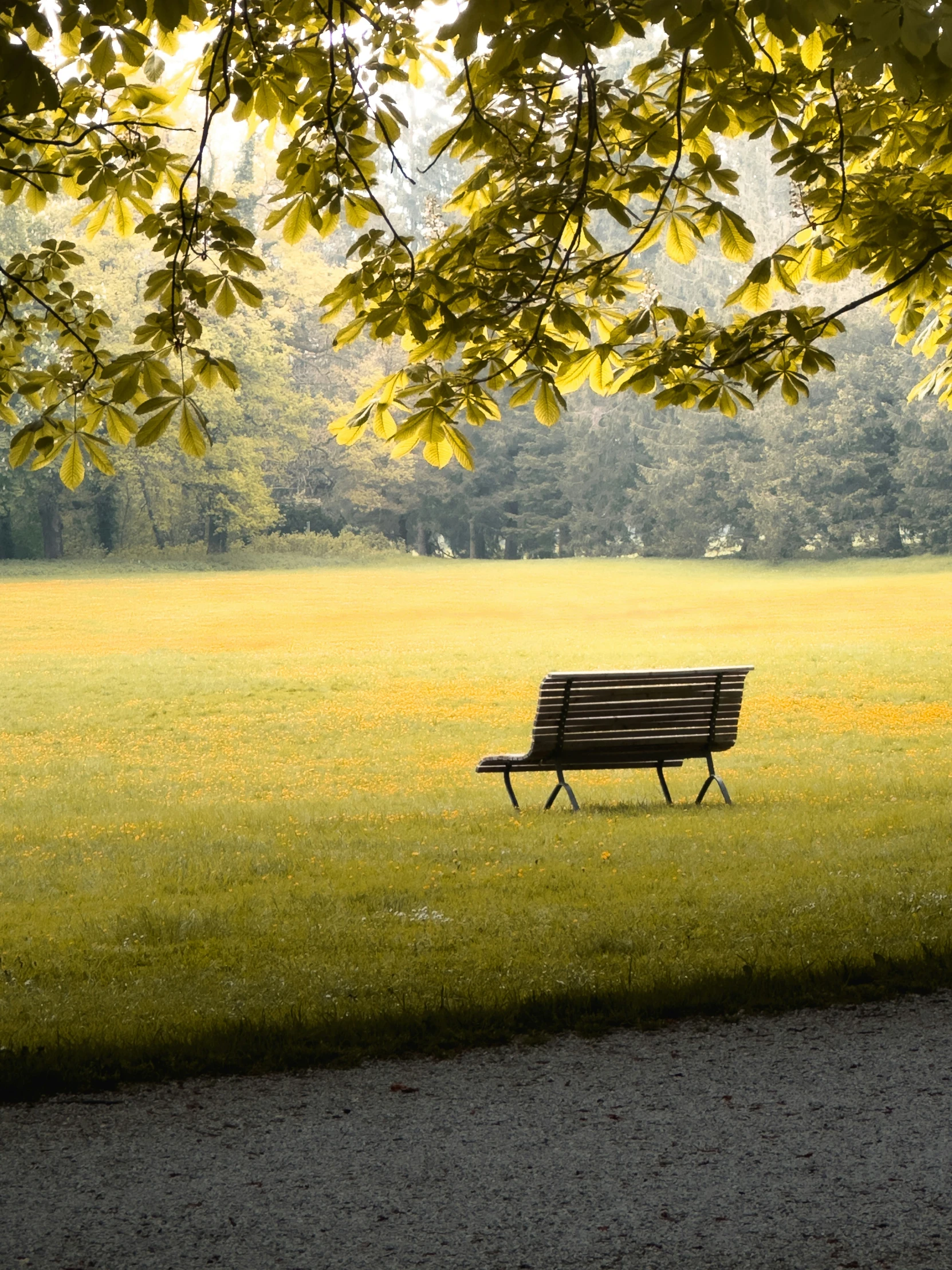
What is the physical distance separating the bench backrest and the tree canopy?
3.06 metres

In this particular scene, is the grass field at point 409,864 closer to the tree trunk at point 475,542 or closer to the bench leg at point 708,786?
the bench leg at point 708,786

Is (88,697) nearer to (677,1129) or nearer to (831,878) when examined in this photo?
(831,878)

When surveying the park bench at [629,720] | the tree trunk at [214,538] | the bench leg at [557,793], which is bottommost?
the bench leg at [557,793]

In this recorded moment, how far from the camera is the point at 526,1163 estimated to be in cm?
373

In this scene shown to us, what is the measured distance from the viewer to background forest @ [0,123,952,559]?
201ft

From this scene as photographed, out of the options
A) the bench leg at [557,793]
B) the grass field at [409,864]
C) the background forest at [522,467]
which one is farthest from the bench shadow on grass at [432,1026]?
the background forest at [522,467]

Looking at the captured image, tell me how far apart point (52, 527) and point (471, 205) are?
5765 cm

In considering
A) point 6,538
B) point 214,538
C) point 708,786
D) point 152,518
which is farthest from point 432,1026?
point 214,538

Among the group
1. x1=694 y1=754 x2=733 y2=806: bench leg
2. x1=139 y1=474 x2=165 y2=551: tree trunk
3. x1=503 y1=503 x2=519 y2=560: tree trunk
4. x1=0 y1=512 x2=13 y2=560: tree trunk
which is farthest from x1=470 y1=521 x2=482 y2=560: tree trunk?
x1=694 y1=754 x2=733 y2=806: bench leg

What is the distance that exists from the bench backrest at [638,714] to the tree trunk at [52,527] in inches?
2144

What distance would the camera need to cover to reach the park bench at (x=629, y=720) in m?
9.73

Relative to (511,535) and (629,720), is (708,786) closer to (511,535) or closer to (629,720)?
(629,720)

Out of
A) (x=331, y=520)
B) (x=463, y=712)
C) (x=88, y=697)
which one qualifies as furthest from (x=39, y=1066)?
(x=331, y=520)

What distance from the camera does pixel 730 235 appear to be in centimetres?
593
